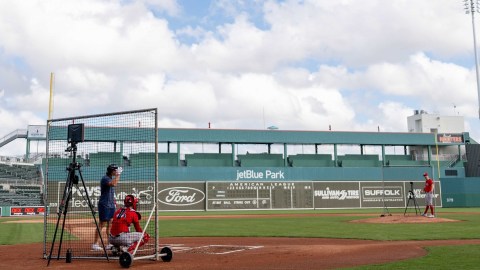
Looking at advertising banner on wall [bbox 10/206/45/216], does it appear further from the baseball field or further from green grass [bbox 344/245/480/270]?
green grass [bbox 344/245/480/270]

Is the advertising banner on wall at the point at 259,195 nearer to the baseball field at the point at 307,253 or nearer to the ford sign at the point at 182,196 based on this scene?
the ford sign at the point at 182,196

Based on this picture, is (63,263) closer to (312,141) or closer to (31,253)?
(31,253)

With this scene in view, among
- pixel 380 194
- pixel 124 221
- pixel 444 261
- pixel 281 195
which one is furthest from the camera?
pixel 380 194

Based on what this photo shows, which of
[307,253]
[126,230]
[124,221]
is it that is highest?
[124,221]

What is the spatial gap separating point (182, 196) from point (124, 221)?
3835 centimetres

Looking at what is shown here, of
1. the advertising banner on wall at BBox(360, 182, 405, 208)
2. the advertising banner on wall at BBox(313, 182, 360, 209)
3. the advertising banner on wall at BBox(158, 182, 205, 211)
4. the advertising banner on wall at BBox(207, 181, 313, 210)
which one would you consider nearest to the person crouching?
the advertising banner on wall at BBox(158, 182, 205, 211)

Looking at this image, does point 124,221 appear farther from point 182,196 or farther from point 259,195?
point 259,195

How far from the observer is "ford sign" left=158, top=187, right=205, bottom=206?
48.8 meters

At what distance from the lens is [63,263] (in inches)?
436

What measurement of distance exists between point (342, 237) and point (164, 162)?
41.5 metres

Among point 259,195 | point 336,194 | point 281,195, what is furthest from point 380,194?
point 259,195

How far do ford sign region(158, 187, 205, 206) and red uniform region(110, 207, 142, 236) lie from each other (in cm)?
3801

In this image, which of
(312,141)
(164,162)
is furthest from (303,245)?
(312,141)

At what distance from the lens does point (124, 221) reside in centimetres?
1095
